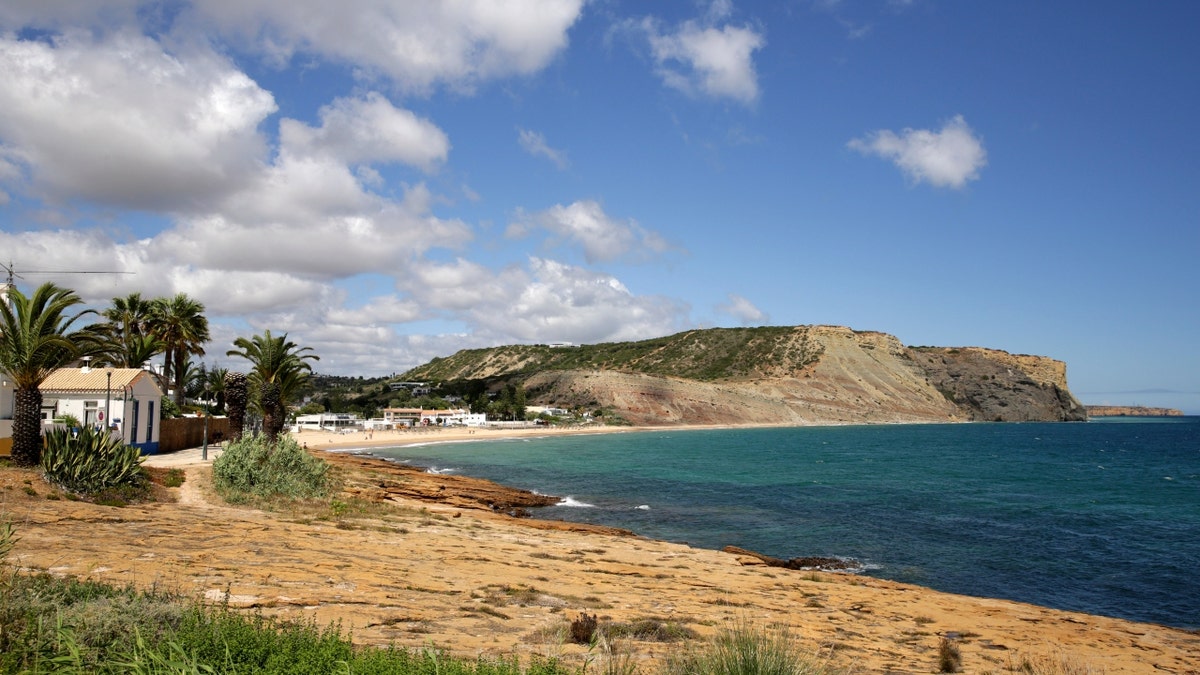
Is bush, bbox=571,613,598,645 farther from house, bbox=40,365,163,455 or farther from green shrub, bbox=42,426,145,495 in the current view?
house, bbox=40,365,163,455

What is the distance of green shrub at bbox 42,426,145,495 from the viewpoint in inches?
715

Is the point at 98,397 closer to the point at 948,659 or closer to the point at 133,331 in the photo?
the point at 133,331

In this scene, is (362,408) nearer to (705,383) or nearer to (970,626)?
(705,383)

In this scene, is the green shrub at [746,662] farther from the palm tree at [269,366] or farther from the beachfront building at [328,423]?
the beachfront building at [328,423]

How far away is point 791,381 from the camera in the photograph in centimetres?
15325

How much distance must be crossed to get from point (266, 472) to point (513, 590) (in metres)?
14.2

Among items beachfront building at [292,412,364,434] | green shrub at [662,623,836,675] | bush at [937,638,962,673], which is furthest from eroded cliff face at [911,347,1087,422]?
green shrub at [662,623,836,675]

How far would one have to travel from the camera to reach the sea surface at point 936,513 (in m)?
19.6

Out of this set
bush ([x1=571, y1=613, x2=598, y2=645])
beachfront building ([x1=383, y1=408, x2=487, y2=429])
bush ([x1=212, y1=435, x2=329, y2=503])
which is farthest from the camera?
beachfront building ([x1=383, y1=408, x2=487, y2=429])

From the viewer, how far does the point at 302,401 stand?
6161 inches

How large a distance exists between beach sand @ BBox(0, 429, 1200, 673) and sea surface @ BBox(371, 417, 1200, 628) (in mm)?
4234

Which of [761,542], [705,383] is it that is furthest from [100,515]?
[705,383]

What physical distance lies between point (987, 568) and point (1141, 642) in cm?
765

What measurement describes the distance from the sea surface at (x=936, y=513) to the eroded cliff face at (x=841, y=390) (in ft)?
A: 254
